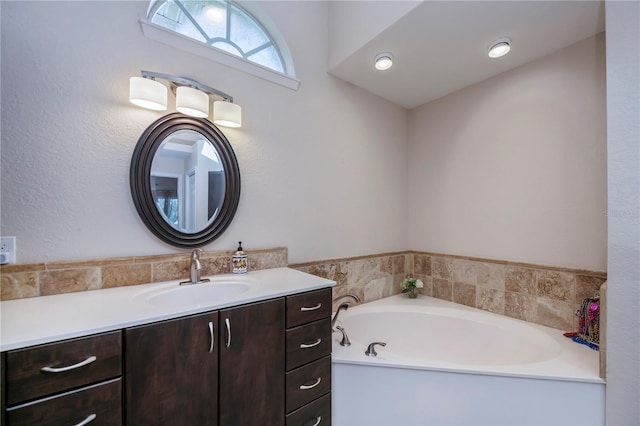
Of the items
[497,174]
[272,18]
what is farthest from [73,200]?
[497,174]

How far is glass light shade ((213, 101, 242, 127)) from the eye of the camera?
162cm

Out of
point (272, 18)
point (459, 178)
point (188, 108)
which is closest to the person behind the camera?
point (188, 108)

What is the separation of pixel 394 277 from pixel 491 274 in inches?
33.0

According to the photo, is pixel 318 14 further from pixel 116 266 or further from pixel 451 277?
pixel 451 277

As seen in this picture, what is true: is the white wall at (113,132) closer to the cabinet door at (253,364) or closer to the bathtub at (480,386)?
the cabinet door at (253,364)

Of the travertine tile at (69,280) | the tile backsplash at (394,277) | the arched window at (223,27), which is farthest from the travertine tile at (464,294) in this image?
the travertine tile at (69,280)

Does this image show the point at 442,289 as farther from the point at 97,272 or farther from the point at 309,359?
the point at 97,272

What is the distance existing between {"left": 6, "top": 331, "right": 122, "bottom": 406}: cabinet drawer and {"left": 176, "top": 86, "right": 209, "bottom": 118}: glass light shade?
1164 millimetres

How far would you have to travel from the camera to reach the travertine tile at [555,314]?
6.02 feet

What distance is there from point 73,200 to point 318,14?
216 centimetres

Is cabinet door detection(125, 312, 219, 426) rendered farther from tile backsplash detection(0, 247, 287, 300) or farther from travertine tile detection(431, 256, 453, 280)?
travertine tile detection(431, 256, 453, 280)

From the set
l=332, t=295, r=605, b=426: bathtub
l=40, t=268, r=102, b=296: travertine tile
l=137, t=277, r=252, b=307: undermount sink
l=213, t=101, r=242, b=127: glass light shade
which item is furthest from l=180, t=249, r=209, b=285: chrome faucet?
l=332, t=295, r=605, b=426: bathtub

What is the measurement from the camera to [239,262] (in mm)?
1684

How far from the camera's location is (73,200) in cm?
130
